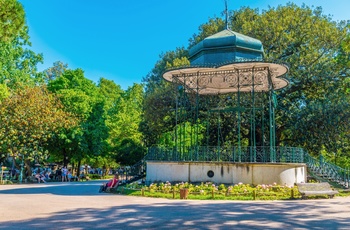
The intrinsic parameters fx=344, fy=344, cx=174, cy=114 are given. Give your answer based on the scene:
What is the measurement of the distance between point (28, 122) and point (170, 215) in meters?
22.4

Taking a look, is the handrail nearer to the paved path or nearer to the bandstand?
the bandstand

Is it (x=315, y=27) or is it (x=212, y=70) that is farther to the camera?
(x=315, y=27)

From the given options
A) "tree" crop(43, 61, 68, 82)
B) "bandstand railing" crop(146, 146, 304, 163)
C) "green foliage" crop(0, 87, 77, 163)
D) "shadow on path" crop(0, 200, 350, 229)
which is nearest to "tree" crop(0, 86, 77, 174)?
"green foliage" crop(0, 87, 77, 163)

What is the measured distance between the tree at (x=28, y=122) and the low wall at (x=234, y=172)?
1533 cm

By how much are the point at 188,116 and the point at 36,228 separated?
25.6m

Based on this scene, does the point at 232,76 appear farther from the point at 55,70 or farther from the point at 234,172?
the point at 55,70

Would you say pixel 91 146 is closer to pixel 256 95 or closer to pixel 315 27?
pixel 256 95

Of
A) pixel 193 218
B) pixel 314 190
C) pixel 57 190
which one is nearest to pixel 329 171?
pixel 314 190

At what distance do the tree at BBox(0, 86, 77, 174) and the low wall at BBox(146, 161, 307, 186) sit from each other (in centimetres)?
1533

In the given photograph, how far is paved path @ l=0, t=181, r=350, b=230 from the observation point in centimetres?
918

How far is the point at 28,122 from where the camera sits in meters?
29.3

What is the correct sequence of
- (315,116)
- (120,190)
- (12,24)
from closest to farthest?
(12,24) < (120,190) < (315,116)

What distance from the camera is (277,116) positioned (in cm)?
3055

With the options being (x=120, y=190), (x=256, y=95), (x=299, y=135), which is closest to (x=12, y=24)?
(x=120, y=190)
